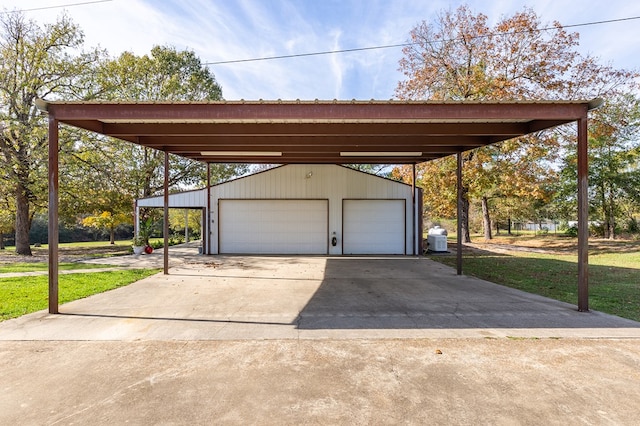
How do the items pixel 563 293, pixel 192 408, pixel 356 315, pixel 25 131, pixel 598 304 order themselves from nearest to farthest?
pixel 192 408
pixel 356 315
pixel 598 304
pixel 563 293
pixel 25 131

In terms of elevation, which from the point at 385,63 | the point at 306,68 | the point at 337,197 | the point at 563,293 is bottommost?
the point at 563,293

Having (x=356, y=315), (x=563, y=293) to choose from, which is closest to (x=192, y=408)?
(x=356, y=315)

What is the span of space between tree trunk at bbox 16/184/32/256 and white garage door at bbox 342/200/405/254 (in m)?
13.4

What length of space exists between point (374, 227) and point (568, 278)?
6485 millimetres

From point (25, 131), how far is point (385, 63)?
16.2 meters

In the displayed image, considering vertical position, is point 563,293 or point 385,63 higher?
point 385,63

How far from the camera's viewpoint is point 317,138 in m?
7.44

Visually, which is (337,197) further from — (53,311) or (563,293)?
(53,311)

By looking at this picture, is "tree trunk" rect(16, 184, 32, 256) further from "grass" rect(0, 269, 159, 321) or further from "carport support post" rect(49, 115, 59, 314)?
"carport support post" rect(49, 115, 59, 314)

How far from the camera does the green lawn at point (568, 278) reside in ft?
18.1

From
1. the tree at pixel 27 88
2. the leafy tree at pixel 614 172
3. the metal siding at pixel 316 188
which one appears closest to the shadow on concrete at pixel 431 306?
the metal siding at pixel 316 188

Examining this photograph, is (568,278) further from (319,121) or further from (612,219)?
(612,219)

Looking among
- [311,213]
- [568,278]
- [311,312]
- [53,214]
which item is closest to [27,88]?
[53,214]

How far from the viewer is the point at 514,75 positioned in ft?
47.8
